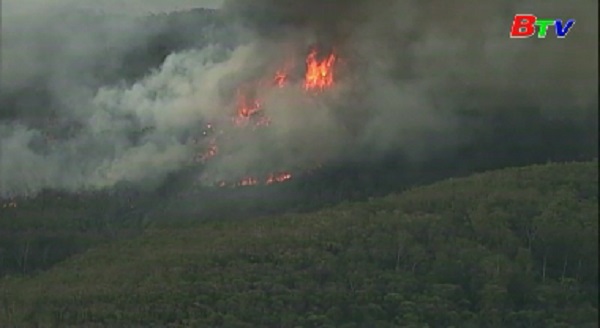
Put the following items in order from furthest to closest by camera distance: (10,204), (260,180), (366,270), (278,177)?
(10,204) → (278,177) → (260,180) → (366,270)

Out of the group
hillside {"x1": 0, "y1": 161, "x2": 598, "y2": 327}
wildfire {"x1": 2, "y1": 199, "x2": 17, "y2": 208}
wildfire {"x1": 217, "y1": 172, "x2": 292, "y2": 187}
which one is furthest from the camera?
wildfire {"x1": 2, "y1": 199, "x2": 17, "y2": 208}

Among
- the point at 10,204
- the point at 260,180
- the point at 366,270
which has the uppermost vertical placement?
the point at 260,180

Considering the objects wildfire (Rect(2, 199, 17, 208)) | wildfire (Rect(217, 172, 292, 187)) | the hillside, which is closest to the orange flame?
wildfire (Rect(217, 172, 292, 187))

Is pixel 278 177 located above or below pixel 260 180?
above

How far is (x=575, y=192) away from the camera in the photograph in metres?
96.9

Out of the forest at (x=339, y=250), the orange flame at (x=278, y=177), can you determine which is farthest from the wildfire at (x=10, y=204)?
the orange flame at (x=278, y=177)

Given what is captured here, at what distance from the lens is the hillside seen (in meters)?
74.9

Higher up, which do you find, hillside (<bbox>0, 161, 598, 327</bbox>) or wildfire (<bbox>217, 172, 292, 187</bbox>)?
wildfire (<bbox>217, 172, 292, 187</bbox>)

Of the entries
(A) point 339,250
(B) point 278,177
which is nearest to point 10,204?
(B) point 278,177

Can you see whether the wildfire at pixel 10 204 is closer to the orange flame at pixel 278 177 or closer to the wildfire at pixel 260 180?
the wildfire at pixel 260 180

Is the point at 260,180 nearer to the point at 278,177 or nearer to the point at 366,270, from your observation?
the point at 278,177

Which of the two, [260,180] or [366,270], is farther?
[260,180]

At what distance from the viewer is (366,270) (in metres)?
83.3

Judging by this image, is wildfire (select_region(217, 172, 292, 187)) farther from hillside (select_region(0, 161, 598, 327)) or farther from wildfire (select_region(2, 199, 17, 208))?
wildfire (select_region(2, 199, 17, 208))
